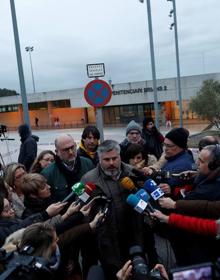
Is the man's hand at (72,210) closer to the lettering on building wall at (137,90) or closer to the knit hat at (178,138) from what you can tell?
the knit hat at (178,138)

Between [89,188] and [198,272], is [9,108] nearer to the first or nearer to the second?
[89,188]

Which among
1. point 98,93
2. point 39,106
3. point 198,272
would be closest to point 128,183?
point 198,272

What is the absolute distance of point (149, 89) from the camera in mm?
46562

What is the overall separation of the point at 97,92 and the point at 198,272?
4226mm

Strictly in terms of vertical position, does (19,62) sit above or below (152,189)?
above

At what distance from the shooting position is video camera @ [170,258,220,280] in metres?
1.67

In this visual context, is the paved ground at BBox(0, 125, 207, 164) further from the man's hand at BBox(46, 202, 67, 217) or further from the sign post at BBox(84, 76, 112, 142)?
the man's hand at BBox(46, 202, 67, 217)

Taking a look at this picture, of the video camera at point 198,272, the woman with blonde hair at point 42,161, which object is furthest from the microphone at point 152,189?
the woman with blonde hair at point 42,161

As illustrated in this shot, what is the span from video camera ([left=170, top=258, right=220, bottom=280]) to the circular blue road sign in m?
4.09

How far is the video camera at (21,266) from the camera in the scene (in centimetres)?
188

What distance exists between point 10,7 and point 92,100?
4638 millimetres

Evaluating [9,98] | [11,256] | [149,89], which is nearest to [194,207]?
[11,256]

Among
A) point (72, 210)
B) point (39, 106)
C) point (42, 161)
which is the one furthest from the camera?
point (39, 106)

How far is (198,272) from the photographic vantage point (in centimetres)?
168
